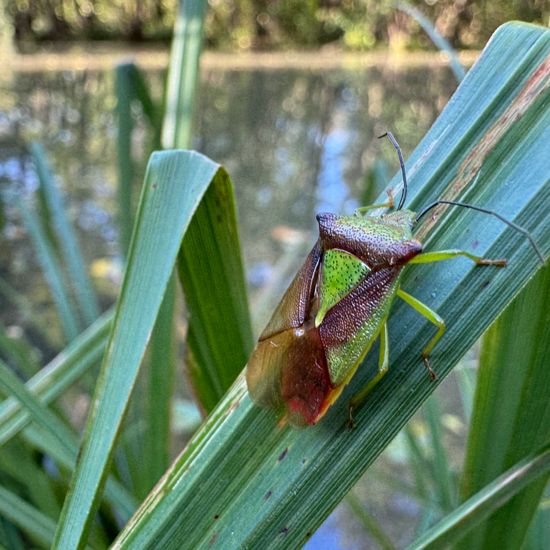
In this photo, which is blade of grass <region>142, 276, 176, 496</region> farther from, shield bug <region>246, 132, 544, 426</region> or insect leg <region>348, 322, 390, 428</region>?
insect leg <region>348, 322, 390, 428</region>

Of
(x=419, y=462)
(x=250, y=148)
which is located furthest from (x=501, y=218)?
(x=250, y=148)

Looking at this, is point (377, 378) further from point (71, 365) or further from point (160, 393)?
point (71, 365)

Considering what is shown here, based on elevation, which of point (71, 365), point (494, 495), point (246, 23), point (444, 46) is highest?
point (246, 23)

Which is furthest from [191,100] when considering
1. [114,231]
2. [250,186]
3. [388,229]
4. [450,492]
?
[250,186]

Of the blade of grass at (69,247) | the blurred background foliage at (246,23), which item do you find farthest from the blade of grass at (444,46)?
the blurred background foliage at (246,23)

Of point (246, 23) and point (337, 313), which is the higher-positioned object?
point (246, 23)

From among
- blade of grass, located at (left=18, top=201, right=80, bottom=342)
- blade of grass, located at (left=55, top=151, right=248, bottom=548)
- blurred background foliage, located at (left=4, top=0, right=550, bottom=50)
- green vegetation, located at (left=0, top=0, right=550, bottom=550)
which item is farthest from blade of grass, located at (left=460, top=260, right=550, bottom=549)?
blurred background foliage, located at (left=4, top=0, right=550, bottom=50)

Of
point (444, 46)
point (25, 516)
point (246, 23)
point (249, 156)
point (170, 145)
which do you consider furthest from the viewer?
point (246, 23)
